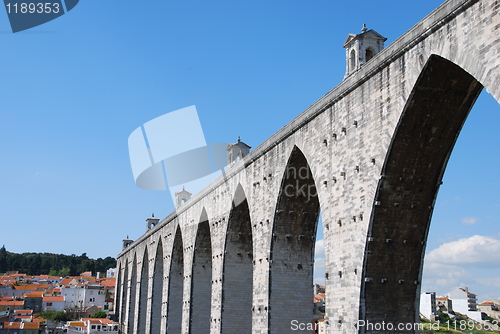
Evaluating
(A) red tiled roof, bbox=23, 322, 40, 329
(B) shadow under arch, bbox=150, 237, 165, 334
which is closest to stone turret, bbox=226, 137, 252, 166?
(B) shadow under arch, bbox=150, 237, 165, 334

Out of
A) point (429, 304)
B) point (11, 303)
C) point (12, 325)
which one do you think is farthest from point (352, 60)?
point (11, 303)

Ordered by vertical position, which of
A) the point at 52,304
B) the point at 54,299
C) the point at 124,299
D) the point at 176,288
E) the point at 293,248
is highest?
the point at 293,248

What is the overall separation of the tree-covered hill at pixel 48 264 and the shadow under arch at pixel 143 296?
10081cm

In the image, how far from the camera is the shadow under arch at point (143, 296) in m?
43.2

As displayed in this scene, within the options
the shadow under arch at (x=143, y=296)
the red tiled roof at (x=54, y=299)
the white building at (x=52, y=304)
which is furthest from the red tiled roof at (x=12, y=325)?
the shadow under arch at (x=143, y=296)

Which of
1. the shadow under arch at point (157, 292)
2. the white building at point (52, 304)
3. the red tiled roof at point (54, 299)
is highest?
the shadow under arch at point (157, 292)

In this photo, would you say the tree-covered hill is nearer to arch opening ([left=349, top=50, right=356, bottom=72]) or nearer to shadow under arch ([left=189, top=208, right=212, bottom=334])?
shadow under arch ([left=189, top=208, right=212, bottom=334])

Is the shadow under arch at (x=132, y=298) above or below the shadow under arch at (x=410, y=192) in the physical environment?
below

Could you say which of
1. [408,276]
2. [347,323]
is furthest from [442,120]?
[347,323]

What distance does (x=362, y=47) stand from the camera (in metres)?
16.4

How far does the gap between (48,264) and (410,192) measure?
479 ft

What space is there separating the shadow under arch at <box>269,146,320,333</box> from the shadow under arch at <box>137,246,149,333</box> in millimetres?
25808

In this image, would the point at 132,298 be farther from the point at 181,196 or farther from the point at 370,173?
the point at 370,173

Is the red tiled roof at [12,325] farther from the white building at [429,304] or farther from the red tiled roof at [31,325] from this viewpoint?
the white building at [429,304]
